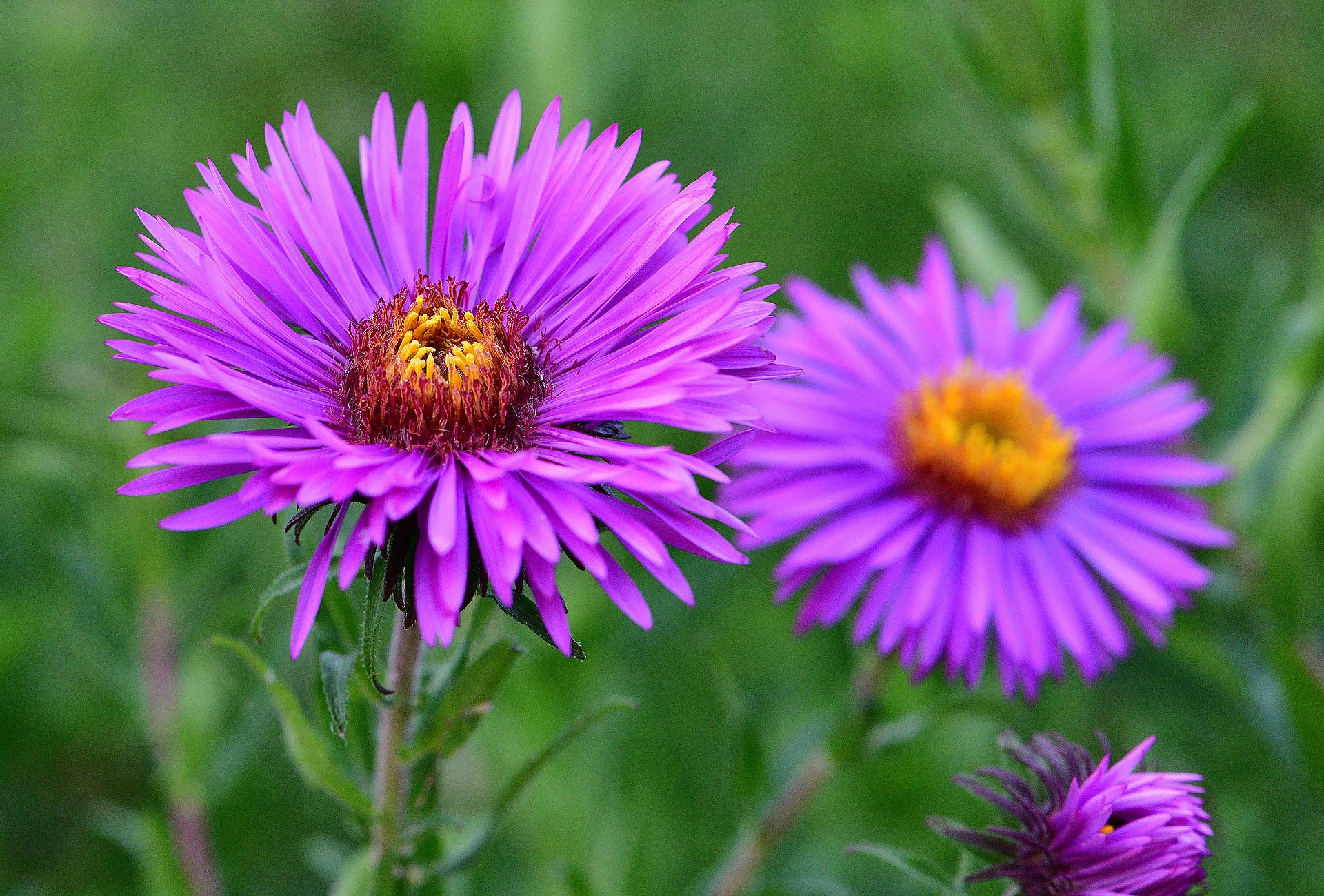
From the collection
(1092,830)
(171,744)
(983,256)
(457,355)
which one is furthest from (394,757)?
(983,256)

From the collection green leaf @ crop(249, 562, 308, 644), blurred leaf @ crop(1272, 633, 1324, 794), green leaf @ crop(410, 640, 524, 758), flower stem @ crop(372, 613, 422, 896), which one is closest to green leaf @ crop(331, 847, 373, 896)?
flower stem @ crop(372, 613, 422, 896)

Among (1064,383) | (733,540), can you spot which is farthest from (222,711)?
(1064,383)

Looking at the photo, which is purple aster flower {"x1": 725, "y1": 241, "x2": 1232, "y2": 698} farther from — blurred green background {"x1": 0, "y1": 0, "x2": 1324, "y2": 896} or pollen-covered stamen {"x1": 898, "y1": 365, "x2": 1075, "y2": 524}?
blurred green background {"x1": 0, "y1": 0, "x2": 1324, "y2": 896}

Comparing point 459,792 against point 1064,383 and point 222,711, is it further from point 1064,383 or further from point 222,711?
point 1064,383

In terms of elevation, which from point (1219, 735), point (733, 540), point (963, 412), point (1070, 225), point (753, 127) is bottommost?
point (1219, 735)

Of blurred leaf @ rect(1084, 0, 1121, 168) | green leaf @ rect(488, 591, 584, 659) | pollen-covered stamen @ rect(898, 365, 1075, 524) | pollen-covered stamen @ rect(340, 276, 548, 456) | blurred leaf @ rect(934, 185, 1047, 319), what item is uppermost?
blurred leaf @ rect(1084, 0, 1121, 168)

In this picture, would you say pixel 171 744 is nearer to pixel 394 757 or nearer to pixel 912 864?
pixel 394 757
